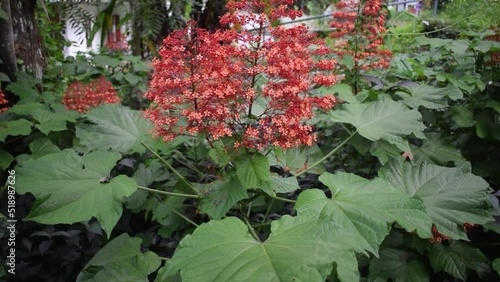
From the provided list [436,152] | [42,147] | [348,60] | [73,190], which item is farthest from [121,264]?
[348,60]

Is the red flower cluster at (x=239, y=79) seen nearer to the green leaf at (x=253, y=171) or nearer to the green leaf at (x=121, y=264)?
the green leaf at (x=253, y=171)

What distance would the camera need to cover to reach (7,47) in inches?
109

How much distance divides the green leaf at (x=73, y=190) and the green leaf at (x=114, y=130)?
20 centimetres

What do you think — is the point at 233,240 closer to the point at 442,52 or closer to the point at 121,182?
the point at 121,182

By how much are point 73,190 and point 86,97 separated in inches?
63.2

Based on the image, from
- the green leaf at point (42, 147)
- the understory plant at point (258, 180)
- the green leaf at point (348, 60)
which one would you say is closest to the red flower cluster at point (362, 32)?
the green leaf at point (348, 60)

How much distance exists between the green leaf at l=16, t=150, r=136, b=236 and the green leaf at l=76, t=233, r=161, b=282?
9.0 inches

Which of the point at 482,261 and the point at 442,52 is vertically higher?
the point at 442,52

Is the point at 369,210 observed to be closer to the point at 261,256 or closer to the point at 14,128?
the point at 261,256

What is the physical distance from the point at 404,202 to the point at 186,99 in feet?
2.61

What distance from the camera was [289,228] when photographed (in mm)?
1091

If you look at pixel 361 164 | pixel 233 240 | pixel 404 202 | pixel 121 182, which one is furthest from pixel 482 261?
pixel 121 182

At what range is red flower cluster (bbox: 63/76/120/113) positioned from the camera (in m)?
2.68

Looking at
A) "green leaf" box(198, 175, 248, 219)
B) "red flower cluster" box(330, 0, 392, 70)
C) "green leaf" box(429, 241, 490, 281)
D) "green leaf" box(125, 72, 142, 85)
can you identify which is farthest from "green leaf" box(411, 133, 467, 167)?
"green leaf" box(125, 72, 142, 85)
